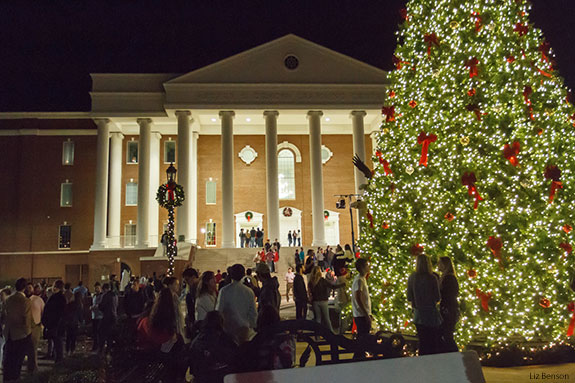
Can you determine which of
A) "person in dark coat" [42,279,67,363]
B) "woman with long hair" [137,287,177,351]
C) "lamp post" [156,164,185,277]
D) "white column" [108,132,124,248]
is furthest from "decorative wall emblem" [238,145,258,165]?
"woman with long hair" [137,287,177,351]

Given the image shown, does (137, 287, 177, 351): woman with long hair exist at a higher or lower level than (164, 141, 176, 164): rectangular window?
lower

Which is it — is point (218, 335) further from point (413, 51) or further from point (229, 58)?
point (229, 58)

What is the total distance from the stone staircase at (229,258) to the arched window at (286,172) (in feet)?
29.5

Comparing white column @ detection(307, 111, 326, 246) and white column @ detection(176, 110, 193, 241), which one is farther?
white column @ detection(307, 111, 326, 246)

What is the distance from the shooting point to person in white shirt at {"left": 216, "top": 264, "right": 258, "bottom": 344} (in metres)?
6.37

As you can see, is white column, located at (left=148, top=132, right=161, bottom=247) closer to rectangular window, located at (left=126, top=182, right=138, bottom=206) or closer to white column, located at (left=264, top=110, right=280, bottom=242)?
rectangular window, located at (left=126, top=182, right=138, bottom=206)

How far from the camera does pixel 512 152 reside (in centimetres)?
741

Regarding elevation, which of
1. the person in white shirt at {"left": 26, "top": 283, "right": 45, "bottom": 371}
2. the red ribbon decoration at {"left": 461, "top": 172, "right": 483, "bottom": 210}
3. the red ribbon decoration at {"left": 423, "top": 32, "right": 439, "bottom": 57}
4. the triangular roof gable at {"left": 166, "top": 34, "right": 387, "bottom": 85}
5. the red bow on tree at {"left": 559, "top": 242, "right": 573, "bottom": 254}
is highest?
the triangular roof gable at {"left": 166, "top": 34, "right": 387, "bottom": 85}

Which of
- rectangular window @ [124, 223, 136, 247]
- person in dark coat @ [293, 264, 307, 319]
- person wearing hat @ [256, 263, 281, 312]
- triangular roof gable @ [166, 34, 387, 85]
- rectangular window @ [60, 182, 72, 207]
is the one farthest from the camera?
rectangular window @ [60, 182, 72, 207]

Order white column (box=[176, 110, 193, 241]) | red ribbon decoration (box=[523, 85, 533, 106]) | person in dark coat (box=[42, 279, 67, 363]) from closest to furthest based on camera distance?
red ribbon decoration (box=[523, 85, 533, 106]) → person in dark coat (box=[42, 279, 67, 363]) → white column (box=[176, 110, 193, 241])

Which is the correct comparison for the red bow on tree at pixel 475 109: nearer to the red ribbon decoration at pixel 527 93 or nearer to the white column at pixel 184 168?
the red ribbon decoration at pixel 527 93

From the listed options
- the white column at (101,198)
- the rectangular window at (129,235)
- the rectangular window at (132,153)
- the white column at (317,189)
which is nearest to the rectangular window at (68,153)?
the rectangular window at (132,153)

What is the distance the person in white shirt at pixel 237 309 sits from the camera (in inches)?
251

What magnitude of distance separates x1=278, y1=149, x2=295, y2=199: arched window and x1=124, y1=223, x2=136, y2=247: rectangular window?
12.6m
